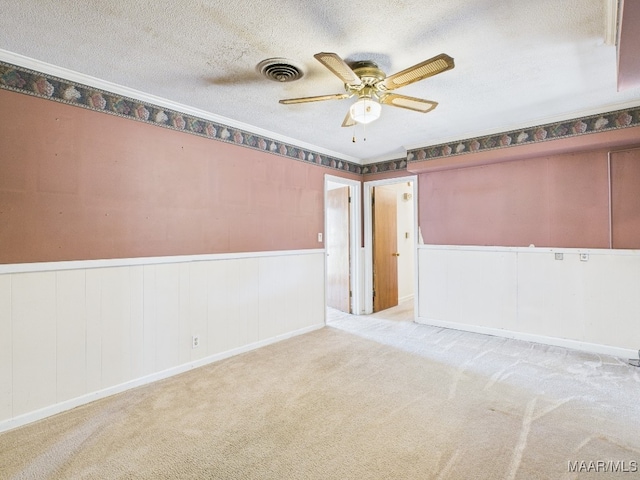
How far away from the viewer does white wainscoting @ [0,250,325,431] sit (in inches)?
88.0

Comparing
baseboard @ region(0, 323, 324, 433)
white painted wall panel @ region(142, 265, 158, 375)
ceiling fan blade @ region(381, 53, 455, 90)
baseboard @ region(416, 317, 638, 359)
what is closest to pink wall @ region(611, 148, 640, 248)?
baseboard @ region(416, 317, 638, 359)

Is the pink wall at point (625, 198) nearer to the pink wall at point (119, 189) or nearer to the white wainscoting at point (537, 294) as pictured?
the white wainscoting at point (537, 294)

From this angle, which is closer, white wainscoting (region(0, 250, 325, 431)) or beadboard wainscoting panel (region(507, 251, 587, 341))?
white wainscoting (region(0, 250, 325, 431))

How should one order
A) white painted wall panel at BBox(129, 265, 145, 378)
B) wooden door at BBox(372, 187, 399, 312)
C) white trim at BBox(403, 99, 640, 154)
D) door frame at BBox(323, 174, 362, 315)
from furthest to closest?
wooden door at BBox(372, 187, 399, 312), door frame at BBox(323, 174, 362, 315), white trim at BBox(403, 99, 640, 154), white painted wall panel at BBox(129, 265, 145, 378)

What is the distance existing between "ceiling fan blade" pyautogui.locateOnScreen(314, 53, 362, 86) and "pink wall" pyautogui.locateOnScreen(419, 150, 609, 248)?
8.96 ft

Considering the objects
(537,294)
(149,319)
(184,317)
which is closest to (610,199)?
(537,294)

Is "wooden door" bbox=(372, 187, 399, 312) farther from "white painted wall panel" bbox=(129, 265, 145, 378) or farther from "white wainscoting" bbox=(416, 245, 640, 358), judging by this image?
"white painted wall panel" bbox=(129, 265, 145, 378)

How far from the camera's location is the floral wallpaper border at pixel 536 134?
127 inches

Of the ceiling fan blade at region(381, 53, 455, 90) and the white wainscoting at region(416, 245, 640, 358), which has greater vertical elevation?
the ceiling fan blade at region(381, 53, 455, 90)

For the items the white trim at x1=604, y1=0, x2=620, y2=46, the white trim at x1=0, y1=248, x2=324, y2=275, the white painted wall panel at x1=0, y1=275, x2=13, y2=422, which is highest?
the white trim at x1=604, y1=0, x2=620, y2=46

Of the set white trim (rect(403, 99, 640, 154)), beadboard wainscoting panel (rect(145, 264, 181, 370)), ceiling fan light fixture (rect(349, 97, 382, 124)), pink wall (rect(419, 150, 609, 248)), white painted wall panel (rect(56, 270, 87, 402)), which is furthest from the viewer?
pink wall (rect(419, 150, 609, 248))

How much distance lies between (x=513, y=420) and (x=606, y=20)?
8.35 feet

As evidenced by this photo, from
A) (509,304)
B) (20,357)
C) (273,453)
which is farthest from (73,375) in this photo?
(509,304)

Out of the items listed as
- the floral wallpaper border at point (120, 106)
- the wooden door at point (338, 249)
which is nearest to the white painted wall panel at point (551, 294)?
the wooden door at point (338, 249)
